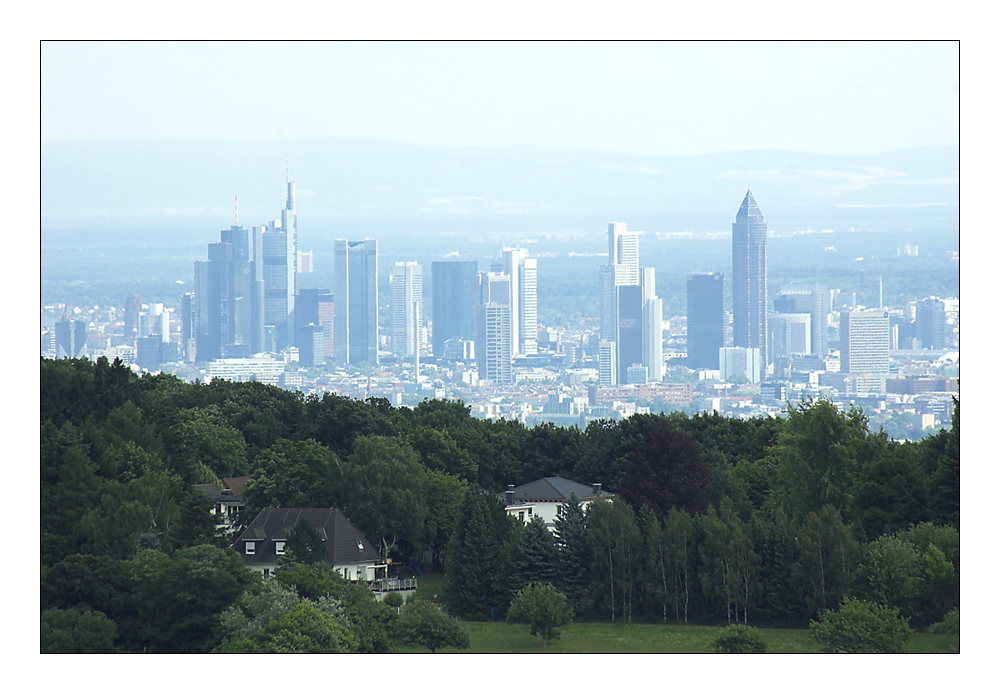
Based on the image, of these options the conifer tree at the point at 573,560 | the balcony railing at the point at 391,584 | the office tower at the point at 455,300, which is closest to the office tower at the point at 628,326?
the office tower at the point at 455,300

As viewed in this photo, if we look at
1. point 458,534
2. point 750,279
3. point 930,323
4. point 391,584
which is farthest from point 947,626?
point 750,279

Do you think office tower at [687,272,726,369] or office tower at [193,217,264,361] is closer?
office tower at [687,272,726,369]

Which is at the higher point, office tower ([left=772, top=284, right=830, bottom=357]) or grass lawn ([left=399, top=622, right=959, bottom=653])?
office tower ([left=772, top=284, right=830, bottom=357])

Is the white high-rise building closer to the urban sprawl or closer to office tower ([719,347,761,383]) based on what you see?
the urban sprawl

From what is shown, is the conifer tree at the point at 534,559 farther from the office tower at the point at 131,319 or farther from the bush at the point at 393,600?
the office tower at the point at 131,319

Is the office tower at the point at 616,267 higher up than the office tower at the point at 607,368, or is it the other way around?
the office tower at the point at 616,267

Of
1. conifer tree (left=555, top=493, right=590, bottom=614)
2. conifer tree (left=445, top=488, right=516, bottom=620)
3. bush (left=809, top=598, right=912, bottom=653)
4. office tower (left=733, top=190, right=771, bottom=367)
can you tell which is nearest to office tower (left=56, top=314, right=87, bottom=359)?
conifer tree (left=445, top=488, right=516, bottom=620)
